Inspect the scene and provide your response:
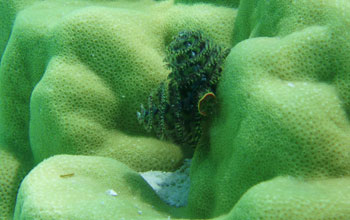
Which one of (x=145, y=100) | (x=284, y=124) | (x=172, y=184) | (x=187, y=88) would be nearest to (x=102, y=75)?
(x=145, y=100)

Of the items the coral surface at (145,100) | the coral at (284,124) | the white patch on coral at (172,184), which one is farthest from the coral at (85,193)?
the coral at (284,124)

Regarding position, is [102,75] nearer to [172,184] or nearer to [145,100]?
[145,100]

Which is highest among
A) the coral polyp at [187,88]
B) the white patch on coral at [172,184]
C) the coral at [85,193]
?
the coral polyp at [187,88]

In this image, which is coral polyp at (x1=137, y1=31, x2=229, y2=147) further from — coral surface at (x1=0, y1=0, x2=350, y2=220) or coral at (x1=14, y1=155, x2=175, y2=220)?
coral at (x1=14, y1=155, x2=175, y2=220)

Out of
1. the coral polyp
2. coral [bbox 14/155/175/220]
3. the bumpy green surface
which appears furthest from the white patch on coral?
the coral polyp

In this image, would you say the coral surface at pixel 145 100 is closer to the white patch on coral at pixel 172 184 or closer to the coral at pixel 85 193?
the coral at pixel 85 193

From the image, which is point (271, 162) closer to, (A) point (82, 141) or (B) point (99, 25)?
(A) point (82, 141)

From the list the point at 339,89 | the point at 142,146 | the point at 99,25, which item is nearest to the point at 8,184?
the point at 142,146
